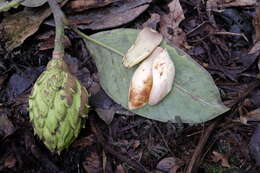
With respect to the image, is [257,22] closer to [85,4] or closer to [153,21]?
[153,21]

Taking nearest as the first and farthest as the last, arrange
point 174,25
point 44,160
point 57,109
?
point 57,109 < point 44,160 < point 174,25

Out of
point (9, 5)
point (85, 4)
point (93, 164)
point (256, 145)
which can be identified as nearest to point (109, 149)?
point (93, 164)

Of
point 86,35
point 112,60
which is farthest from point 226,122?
point 86,35

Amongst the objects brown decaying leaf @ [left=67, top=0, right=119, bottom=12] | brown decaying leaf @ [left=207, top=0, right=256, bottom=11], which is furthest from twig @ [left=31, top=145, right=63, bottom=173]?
brown decaying leaf @ [left=207, top=0, right=256, bottom=11]

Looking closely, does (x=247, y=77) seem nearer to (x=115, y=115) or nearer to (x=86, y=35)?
(x=115, y=115)

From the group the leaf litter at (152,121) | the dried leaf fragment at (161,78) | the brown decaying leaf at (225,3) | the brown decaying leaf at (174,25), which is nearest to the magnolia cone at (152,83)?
the dried leaf fragment at (161,78)

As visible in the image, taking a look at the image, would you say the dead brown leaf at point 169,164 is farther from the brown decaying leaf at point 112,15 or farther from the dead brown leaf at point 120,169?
the brown decaying leaf at point 112,15
